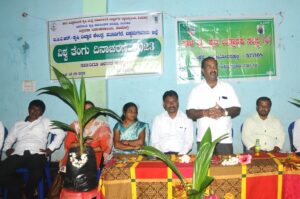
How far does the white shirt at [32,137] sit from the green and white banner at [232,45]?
7.73 ft

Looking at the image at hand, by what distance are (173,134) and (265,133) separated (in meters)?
1.30

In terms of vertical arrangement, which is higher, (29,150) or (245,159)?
(245,159)

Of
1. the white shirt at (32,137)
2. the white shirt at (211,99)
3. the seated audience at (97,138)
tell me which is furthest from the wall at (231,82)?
the white shirt at (211,99)

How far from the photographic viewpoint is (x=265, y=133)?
4219 millimetres

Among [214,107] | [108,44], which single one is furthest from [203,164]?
[108,44]

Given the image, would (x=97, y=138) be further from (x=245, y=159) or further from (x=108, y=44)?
(x=245, y=159)

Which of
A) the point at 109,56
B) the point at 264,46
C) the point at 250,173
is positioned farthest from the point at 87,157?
the point at 264,46

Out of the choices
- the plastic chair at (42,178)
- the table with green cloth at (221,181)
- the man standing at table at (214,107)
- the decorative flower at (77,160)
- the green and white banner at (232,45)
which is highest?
the green and white banner at (232,45)

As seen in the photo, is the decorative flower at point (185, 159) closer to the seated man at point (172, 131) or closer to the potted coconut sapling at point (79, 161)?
the potted coconut sapling at point (79, 161)

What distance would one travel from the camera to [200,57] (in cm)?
489

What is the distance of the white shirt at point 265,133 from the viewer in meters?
4.21

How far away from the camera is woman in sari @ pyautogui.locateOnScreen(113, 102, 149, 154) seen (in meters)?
4.33

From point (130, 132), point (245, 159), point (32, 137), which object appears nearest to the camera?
point (245, 159)

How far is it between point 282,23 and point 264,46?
0.48 metres
